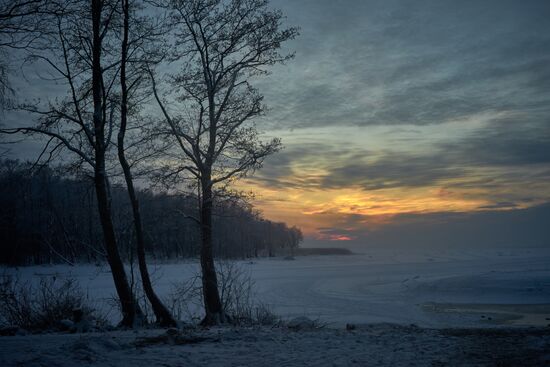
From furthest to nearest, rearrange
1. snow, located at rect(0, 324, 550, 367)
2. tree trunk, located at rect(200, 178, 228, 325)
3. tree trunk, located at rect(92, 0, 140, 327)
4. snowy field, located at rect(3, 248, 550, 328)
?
snowy field, located at rect(3, 248, 550, 328) → tree trunk, located at rect(200, 178, 228, 325) → tree trunk, located at rect(92, 0, 140, 327) → snow, located at rect(0, 324, 550, 367)

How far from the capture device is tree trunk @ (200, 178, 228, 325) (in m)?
11.5

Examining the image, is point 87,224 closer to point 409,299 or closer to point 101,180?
point 409,299

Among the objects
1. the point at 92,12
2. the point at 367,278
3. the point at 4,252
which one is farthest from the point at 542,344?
the point at 4,252

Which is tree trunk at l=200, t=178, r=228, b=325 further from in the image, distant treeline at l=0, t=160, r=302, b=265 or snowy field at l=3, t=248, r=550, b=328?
snowy field at l=3, t=248, r=550, b=328

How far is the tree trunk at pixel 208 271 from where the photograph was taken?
11.5 metres

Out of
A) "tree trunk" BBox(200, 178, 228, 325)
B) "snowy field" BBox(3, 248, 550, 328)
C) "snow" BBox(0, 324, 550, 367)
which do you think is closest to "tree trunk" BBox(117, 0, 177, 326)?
"tree trunk" BBox(200, 178, 228, 325)

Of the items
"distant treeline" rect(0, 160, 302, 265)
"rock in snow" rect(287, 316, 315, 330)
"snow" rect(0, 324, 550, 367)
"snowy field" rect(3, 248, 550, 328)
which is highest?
"distant treeline" rect(0, 160, 302, 265)

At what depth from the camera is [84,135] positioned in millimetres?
11352

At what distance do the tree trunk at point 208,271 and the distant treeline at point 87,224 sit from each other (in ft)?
1.57

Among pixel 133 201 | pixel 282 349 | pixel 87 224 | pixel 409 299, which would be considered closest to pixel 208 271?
pixel 133 201

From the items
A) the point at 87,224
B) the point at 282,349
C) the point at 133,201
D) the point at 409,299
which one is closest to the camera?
the point at 282,349

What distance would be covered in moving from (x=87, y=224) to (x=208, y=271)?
101ft

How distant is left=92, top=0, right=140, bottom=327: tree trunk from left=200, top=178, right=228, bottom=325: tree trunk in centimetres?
194

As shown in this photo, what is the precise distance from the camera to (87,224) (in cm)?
3797
